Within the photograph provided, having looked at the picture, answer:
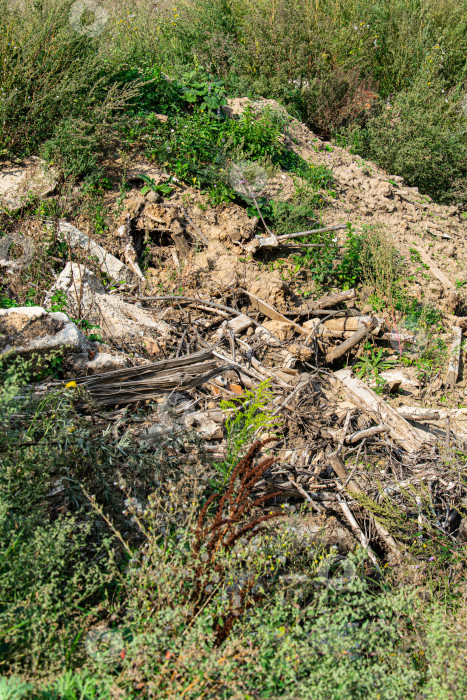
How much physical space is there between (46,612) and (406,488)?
224cm

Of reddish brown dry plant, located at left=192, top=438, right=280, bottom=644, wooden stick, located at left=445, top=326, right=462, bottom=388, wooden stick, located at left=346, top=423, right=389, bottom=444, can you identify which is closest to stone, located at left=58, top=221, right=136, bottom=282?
wooden stick, located at left=346, top=423, right=389, bottom=444

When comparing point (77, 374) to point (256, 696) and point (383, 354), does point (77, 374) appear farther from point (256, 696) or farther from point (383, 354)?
point (383, 354)

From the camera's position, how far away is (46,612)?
1786mm

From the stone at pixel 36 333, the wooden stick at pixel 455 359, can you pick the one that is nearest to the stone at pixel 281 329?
the wooden stick at pixel 455 359

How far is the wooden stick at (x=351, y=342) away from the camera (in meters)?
4.38

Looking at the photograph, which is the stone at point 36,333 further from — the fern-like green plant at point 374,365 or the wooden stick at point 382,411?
the fern-like green plant at point 374,365

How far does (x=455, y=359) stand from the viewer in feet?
15.4

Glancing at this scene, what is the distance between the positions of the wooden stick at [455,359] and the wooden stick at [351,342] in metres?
0.85

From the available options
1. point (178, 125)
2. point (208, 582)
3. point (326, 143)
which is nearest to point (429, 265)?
point (326, 143)

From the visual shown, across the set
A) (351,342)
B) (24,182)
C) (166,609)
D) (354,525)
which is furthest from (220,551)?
(24,182)

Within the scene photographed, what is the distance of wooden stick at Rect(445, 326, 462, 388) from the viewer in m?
4.52

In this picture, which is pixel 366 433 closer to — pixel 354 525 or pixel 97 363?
pixel 354 525

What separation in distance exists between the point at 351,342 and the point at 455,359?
1129mm

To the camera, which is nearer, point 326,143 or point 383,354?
point 383,354
